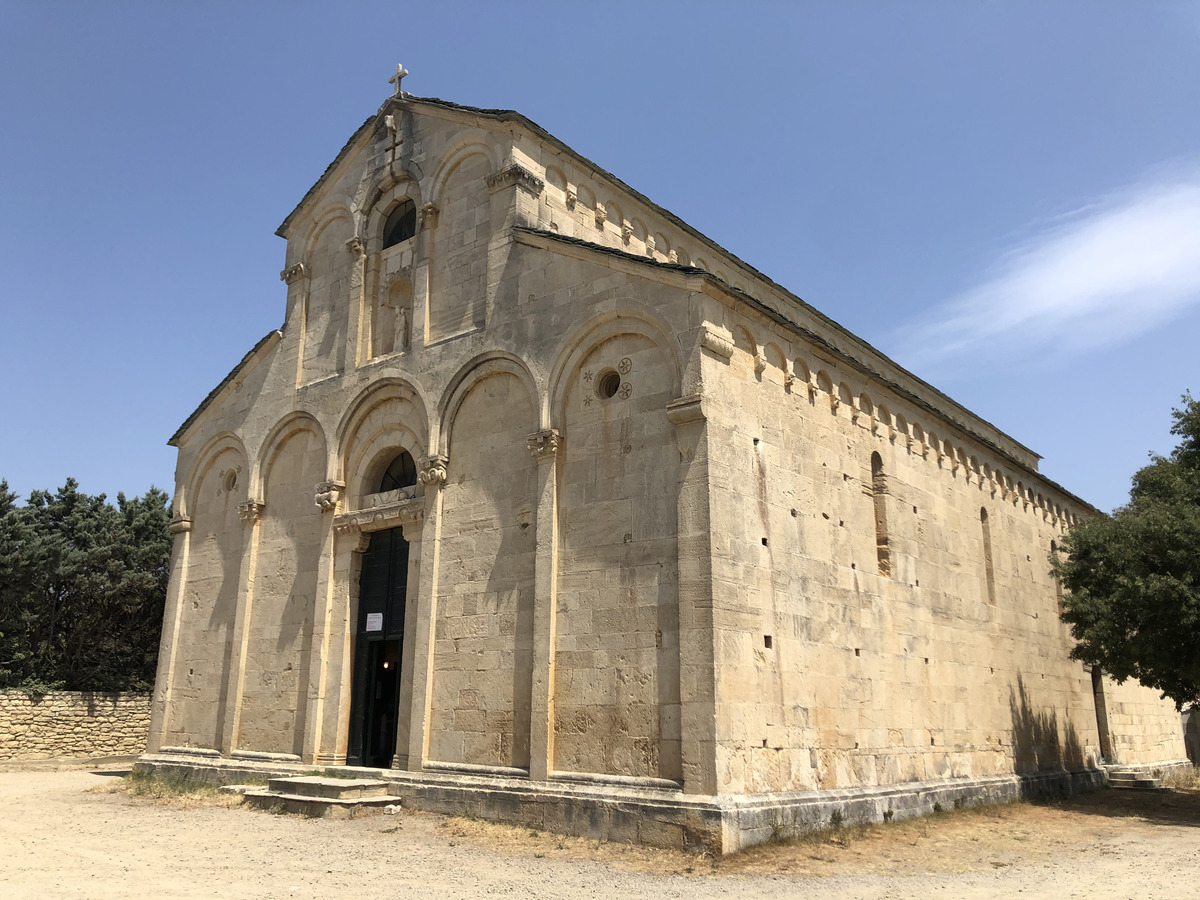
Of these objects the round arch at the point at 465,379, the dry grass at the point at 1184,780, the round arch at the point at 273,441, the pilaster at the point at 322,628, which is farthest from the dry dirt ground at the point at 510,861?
the dry grass at the point at 1184,780

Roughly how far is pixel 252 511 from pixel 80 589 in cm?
1398

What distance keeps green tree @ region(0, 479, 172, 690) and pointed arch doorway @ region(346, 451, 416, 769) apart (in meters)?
16.0

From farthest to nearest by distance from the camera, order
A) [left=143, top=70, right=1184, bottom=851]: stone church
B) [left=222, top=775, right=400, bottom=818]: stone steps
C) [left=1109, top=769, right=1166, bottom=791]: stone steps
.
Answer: [left=1109, top=769, right=1166, bottom=791]: stone steps
[left=222, top=775, right=400, bottom=818]: stone steps
[left=143, top=70, right=1184, bottom=851]: stone church

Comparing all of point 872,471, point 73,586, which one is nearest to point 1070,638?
point 872,471

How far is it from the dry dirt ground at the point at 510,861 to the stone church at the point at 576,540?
0.58 meters

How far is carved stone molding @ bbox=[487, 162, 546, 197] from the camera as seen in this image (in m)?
15.0

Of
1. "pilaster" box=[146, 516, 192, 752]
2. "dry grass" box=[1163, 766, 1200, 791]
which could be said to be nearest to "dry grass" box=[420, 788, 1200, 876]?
"dry grass" box=[1163, 766, 1200, 791]

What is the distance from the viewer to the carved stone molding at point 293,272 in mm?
18828

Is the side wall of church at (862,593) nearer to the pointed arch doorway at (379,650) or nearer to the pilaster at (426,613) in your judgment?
the pilaster at (426,613)

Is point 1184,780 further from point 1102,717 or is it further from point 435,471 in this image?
point 435,471

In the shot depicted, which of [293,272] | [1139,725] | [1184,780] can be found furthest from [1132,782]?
[293,272]

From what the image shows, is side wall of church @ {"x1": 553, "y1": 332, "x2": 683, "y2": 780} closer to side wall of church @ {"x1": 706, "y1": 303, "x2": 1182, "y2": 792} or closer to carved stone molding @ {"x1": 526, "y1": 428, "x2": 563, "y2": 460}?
carved stone molding @ {"x1": 526, "y1": 428, "x2": 563, "y2": 460}

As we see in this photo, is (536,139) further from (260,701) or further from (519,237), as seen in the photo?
(260,701)

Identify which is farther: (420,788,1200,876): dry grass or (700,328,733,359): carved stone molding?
(700,328,733,359): carved stone molding
